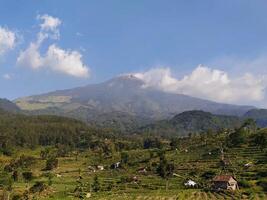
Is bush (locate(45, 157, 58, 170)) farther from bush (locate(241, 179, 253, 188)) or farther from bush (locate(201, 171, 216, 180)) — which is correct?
bush (locate(241, 179, 253, 188))

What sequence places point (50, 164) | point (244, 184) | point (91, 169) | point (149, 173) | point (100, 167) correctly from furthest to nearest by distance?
point (100, 167)
point (50, 164)
point (91, 169)
point (149, 173)
point (244, 184)

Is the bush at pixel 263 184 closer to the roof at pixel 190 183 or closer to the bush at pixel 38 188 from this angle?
the roof at pixel 190 183

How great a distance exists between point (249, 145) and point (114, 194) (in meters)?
53.7

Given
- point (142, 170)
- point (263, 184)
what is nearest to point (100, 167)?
point (142, 170)

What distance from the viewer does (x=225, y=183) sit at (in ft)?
248

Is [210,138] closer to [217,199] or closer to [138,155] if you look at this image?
[138,155]

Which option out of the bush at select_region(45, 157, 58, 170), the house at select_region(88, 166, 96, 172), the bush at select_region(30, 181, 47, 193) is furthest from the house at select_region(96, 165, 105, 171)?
the bush at select_region(30, 181, 47, 193)

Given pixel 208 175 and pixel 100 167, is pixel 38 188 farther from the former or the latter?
pixel 100 167

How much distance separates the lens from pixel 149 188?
8219 centimetres

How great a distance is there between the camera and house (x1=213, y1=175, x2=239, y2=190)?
74.9 meters

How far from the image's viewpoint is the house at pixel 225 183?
74.9m

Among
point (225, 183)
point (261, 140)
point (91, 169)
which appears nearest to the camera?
point (225, 183)

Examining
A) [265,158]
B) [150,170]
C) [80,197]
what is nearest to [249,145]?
[265,158]

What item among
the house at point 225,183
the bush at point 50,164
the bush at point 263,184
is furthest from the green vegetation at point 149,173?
the house at point 225,183
